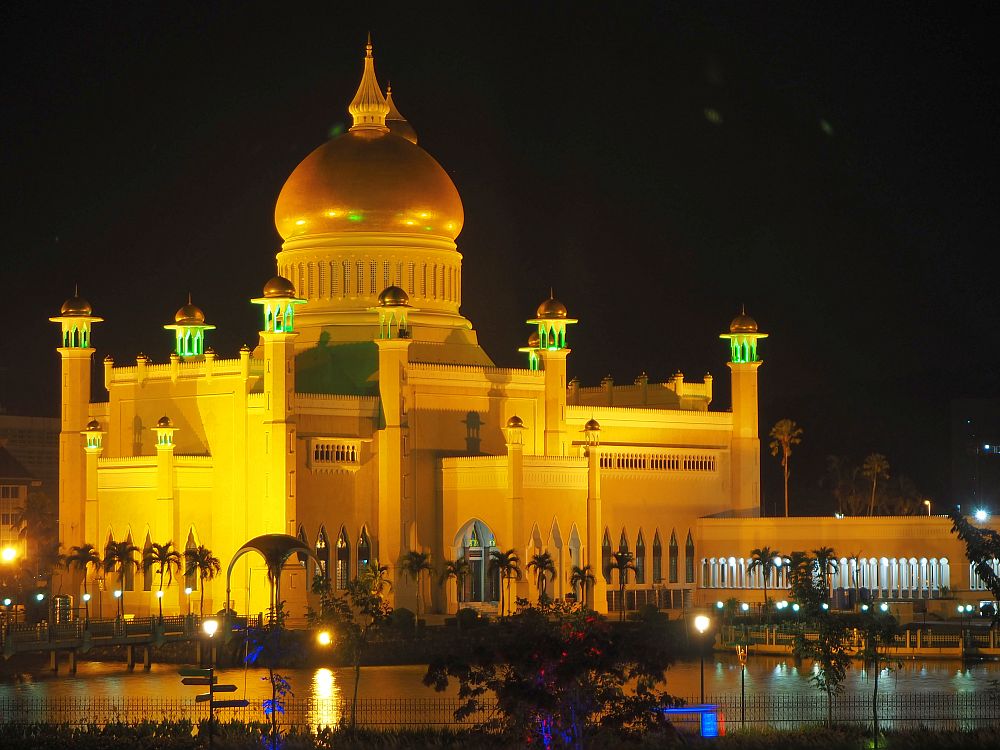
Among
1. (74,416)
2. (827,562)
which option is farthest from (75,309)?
(827,562)

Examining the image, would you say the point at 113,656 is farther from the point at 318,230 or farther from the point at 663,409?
the point at 663,409

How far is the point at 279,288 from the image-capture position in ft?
220

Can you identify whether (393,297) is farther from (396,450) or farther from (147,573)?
(147,573)

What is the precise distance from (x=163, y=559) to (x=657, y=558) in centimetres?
1806

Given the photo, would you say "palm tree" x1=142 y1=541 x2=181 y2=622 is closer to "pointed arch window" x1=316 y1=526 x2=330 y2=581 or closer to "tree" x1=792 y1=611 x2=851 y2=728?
"pointed arch window" x1=316 y1=526 x2=330 y2=581

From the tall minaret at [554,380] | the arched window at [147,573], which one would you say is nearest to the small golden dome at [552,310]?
the tall minaret at [554,380]

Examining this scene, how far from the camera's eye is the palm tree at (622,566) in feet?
232

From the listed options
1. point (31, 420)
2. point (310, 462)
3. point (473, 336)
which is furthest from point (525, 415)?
point (31, 420)

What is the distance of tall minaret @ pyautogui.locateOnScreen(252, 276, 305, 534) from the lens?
65.8 meters

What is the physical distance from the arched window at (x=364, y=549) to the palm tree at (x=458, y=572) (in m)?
2.34

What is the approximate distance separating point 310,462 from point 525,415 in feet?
28.0

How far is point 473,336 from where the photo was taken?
246 ft

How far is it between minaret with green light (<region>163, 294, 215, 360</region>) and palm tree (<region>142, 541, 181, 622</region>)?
777cm

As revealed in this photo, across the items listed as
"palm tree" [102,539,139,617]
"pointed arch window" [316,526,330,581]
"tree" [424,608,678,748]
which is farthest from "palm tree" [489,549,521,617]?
"tree" [424,608,678,748]
